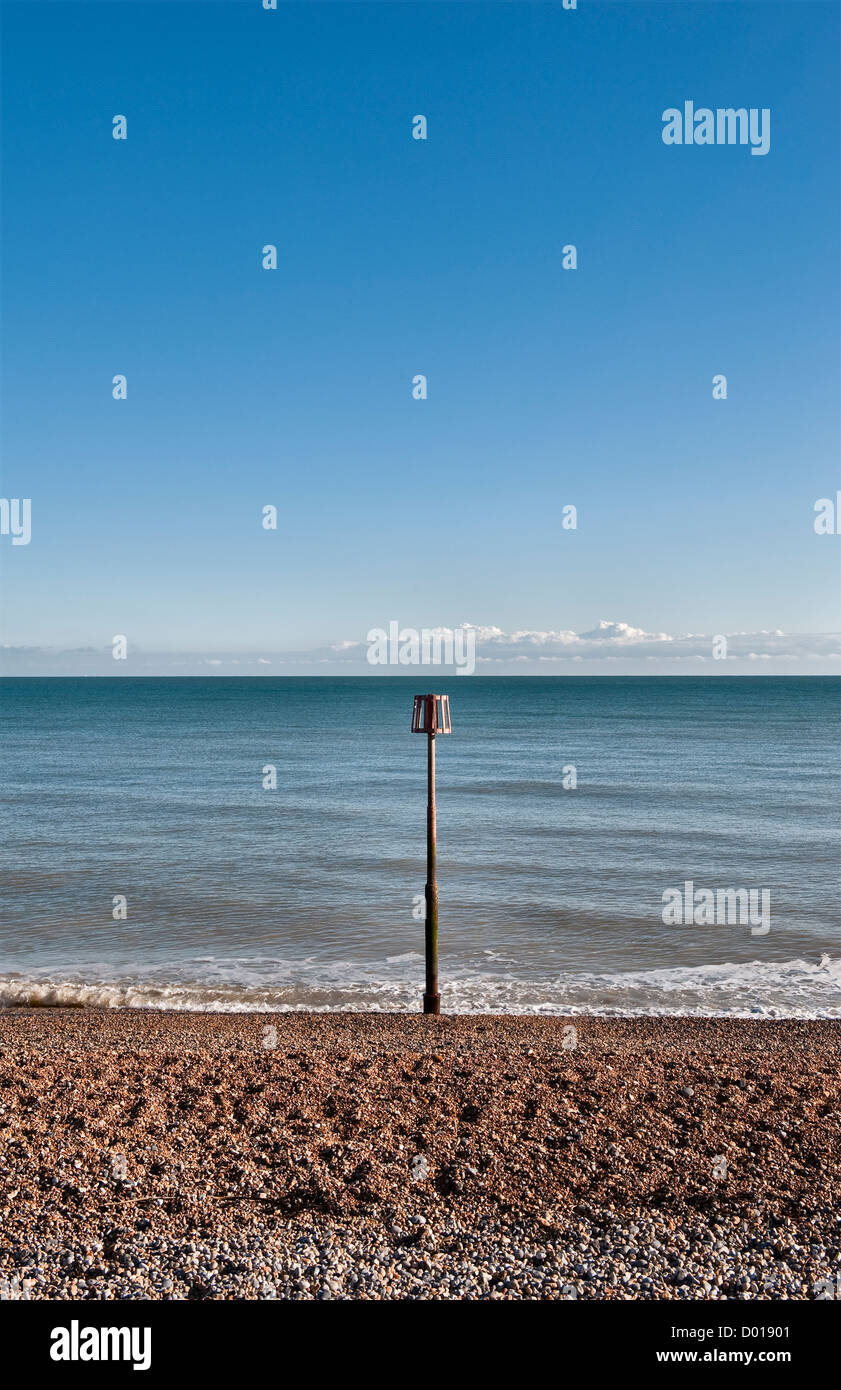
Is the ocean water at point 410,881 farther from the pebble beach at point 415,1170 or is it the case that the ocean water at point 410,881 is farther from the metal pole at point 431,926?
the pebble beach at point 415,1170

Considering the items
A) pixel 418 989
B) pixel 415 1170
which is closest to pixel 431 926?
pixel 418 989

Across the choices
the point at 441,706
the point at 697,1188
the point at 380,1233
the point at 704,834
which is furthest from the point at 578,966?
the point at 704,834

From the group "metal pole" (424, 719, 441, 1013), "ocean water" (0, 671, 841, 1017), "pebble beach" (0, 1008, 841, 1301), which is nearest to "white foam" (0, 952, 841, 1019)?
"ocean water" (0, 671, 841, 1017)

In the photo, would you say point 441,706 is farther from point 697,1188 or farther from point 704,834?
point 704,834

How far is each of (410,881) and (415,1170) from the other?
48.2 ft

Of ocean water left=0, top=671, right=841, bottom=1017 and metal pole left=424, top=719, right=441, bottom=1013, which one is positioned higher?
metal pole left=424, top=719, right=441, bottom=1013

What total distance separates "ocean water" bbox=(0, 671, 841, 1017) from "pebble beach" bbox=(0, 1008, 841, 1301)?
4.04 meters

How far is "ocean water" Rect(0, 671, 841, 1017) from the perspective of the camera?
49.5 ft

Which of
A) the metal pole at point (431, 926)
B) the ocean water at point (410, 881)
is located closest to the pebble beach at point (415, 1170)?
the metal pole at point (431, 926)

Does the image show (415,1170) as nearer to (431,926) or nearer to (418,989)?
(431,926)

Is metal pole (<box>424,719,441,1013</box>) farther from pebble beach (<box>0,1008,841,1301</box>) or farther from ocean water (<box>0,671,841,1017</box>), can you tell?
pebble beach (<box>0,1008,841,1301</box>)

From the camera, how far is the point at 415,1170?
731 cm

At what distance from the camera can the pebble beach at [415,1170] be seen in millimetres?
5930
